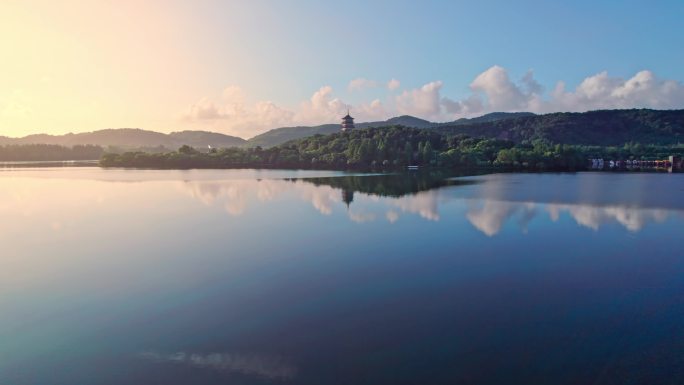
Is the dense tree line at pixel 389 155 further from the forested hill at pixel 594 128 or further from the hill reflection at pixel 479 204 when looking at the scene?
the hill reflection at pixel 479 204

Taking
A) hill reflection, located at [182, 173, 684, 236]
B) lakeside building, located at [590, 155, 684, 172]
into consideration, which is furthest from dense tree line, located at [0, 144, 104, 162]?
lakeside building, located at [590, 155, 684, 172]

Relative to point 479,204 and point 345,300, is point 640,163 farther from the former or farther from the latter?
point 345,300

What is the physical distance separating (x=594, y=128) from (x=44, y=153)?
17822cm

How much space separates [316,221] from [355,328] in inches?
539

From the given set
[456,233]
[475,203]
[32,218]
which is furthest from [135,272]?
[475,203]

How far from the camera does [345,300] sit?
10891 millimetres

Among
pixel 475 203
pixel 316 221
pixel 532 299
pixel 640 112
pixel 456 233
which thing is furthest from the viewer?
pixel 640 112

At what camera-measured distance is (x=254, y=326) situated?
936 centimetres

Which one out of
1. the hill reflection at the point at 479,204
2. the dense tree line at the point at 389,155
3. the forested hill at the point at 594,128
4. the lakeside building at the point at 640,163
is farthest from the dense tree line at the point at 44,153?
the lakeside building at the point at 640,163

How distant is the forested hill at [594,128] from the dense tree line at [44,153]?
123m

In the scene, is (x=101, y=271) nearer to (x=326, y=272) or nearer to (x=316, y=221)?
(x=326, y=272)

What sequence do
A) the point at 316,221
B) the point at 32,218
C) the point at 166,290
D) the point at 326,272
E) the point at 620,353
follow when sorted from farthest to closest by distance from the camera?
1. the point at 32,218
2. the point at 316,221
3. the point at 326,272
4. the point at 166,290
5. the point at 620,353

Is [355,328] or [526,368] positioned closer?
[526,368]

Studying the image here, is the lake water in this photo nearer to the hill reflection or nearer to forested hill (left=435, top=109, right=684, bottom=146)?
the hill reflection
